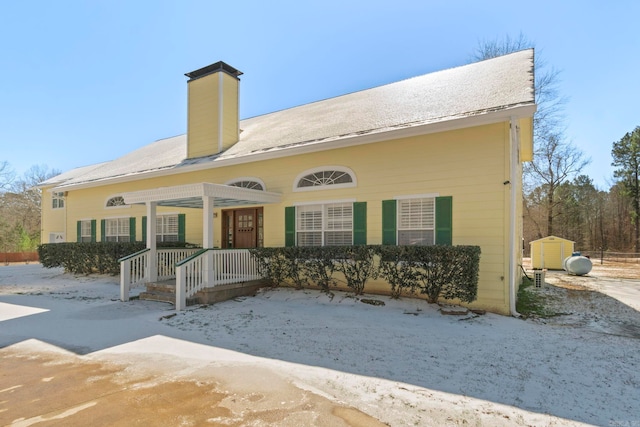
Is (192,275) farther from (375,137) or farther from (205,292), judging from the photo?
(375,137)

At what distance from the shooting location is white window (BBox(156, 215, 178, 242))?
1223 cm

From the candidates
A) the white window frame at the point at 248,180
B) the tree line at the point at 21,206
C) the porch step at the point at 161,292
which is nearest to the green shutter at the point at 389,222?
the white window frame at the point at 248,180

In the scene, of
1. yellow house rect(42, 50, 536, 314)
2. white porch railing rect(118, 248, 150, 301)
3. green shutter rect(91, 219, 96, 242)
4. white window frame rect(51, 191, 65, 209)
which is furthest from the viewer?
white window frame rect(51, 191, 65, 209)

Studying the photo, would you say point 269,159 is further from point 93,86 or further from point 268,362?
point 93,86

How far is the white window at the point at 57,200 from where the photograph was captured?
734 inches

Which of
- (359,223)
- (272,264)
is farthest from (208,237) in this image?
(359,223)

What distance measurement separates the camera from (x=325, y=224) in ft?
29.2

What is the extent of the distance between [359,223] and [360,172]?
1.25m

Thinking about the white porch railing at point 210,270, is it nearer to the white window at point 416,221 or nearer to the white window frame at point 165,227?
the white window at point 416,221

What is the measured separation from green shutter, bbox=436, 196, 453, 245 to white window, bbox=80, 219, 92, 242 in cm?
1428

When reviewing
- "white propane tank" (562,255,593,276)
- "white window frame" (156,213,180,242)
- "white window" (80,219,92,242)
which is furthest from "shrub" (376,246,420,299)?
"white window" (80,219,92,242)

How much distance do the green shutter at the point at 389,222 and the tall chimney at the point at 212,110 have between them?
675 cm

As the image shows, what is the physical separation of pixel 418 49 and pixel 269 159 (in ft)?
23.1

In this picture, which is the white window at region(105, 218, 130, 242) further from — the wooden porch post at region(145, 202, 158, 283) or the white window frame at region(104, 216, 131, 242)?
the wooden porch post at region(145, 202, 158, 283)
